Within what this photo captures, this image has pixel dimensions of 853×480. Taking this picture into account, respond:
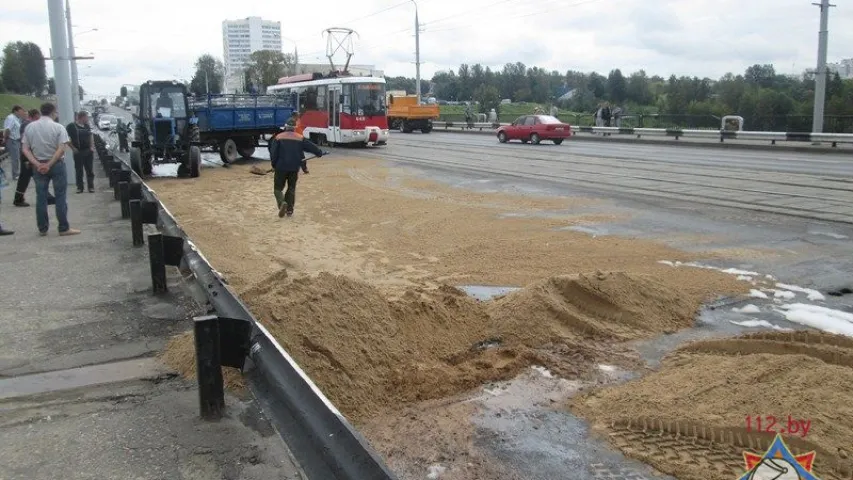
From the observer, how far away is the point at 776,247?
10000 millimetres

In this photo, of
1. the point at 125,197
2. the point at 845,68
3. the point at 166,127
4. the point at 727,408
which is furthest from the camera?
the point at 845,68

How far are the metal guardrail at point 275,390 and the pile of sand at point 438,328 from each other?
2.52 ft

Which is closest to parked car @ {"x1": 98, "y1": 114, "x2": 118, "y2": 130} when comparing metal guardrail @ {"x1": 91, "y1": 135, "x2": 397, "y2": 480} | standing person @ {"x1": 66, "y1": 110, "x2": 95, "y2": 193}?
standing person @ {"x1": 66, "y1": 110, "x2": 95, "y2": 193}

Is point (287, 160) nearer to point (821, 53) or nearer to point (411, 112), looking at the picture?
point (821, 53)

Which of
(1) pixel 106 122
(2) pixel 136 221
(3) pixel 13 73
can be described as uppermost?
(3) pixel 13 73

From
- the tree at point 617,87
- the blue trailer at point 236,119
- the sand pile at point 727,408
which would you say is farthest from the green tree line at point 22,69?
the sand pile at point 727,408

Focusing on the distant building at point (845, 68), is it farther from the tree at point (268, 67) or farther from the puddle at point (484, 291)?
the tree at point (268, 67)

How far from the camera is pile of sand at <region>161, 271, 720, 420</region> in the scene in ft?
16.7

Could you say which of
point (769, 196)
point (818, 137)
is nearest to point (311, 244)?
point (769, 196)

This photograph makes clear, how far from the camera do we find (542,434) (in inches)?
179

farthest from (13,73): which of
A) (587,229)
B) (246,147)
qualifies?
(587,229)

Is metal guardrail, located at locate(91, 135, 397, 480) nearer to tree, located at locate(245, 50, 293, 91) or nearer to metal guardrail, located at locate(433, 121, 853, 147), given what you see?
metal guardrail, located at locate(433, 121, 853, 147)

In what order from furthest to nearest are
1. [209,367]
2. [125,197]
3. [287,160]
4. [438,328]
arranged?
1. [287,160]
2. [125,197]
3. [438,328]
4. [209,367]

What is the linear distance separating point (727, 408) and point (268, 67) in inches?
3437
